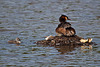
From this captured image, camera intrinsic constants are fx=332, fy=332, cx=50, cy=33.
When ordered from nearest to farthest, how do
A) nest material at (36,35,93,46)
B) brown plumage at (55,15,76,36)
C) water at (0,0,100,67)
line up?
1. water at (0,0,100,67)
2. nest material at (36,35,93,46)
3. brown plumage at (55,15,76,36)

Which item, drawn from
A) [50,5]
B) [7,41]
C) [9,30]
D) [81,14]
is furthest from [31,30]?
[50,5]

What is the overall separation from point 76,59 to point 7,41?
14.8 feet

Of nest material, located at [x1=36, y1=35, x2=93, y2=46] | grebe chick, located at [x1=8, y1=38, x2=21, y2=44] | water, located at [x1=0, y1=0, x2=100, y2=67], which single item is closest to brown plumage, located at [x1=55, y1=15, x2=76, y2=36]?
nest material, located at [x1=36, y1=35, x2=93, y2=46]

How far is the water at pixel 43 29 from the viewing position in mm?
11953

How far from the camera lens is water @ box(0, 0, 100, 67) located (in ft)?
39.2

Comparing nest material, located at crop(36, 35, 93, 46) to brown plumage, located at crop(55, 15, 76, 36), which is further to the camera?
brown plumage, located at crop(55, 15, 76, 36)

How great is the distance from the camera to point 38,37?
16.5 m

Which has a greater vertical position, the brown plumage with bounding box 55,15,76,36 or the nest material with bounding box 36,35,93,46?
the brown plumage with bounding box 55,15,76,36

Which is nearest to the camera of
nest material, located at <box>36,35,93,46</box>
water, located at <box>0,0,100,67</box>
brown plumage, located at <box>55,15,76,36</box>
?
water, located at <box>0,0,100,67</box>

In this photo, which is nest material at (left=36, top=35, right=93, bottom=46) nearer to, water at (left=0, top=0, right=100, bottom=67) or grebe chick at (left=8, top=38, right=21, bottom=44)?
water at (left=0, top=0, right=100, bottom=67)

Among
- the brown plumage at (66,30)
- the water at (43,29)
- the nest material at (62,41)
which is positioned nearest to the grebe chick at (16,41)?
the water at (43,29)

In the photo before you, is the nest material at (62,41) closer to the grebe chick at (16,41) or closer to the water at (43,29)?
the water at (43,29)

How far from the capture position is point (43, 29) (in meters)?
18.5

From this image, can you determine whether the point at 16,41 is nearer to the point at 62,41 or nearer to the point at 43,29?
the point at 62,41
